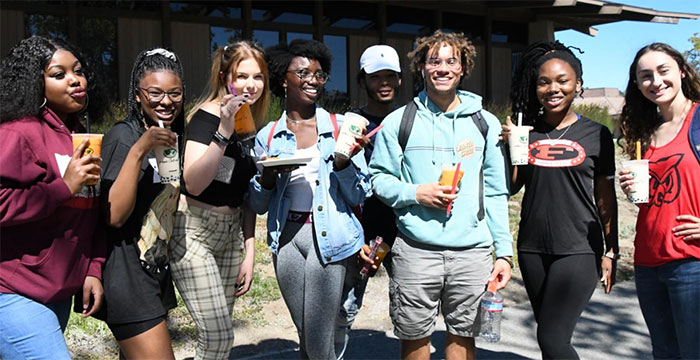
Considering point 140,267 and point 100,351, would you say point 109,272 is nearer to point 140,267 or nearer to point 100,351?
point 140,267

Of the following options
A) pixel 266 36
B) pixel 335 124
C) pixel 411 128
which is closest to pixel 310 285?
pixel 335 124

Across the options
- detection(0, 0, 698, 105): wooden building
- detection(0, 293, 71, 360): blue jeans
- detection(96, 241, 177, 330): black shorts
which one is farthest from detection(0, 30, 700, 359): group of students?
detection(0, 0, 698, 105): wooden building

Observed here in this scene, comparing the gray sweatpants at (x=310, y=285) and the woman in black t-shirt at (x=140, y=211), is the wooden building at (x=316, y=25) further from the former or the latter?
the gray sweatpants at (x=310, y=285)

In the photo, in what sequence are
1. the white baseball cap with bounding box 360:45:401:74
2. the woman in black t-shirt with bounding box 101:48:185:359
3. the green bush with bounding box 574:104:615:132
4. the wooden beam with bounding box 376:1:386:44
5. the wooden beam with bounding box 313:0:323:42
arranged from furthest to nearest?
the green bush with bounding box 574:104:615:132 < the wooden beam with bounding box 376:1:386:44 < the wooden beam with bounding box 313:0:323:42 < the white baseball cap with bounding box 360:45:401:74 < the woman in black t-shirt with bounding box 101:48:185:359

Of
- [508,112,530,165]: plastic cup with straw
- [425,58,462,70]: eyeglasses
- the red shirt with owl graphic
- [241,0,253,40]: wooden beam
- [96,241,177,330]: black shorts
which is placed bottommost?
[96,241,177,330]: black shorts

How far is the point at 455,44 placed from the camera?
10.9ft

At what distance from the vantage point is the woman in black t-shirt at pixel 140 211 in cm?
261

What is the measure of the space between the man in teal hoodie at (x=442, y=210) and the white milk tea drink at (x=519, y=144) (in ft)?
0.34

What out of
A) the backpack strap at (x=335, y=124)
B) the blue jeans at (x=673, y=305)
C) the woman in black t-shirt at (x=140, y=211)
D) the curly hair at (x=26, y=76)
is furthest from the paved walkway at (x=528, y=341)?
the curly hair at (x=26, y=76)

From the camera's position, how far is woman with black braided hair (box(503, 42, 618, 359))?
3.24 meters

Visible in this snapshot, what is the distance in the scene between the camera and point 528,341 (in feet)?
16.1

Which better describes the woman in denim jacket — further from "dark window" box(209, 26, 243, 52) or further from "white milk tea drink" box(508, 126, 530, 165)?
"dark window" box(209, 26, 243, 52)

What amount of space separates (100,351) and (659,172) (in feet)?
13.5

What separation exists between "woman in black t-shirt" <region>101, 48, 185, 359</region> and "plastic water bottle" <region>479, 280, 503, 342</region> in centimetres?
166
